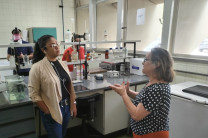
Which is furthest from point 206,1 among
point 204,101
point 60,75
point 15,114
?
point 15,114

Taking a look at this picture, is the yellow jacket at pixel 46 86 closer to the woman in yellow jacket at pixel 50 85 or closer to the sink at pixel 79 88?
the woman in yellow jacket at pixel 50 85

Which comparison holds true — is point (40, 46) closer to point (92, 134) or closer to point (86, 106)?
point (86, 106)

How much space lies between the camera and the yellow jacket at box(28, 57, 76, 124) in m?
1.44

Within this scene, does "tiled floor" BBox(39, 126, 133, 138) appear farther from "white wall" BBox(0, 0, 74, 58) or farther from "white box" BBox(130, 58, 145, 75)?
"white wall" BBox(0, 0, 74, 58)

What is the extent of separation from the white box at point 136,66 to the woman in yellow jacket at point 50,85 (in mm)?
1478

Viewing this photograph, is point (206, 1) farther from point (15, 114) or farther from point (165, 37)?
point (15, 114)

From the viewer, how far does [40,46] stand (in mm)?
1538

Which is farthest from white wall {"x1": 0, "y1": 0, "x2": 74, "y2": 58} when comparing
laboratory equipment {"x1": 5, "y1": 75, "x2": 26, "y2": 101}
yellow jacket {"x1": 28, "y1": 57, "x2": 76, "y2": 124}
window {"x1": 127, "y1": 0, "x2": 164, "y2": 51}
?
yellow jacket {"x1": 28, "y1": 57, "x2": 76, "y2": 124}

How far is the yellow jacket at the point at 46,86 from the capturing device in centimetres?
144

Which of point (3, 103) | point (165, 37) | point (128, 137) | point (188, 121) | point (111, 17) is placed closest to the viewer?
point (3, 103)

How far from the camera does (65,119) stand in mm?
1681

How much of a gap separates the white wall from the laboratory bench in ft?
9.57

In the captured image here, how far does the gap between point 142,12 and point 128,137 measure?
2339mm

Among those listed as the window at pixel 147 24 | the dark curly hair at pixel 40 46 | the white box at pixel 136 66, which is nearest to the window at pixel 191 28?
the window at pixel 147 24
